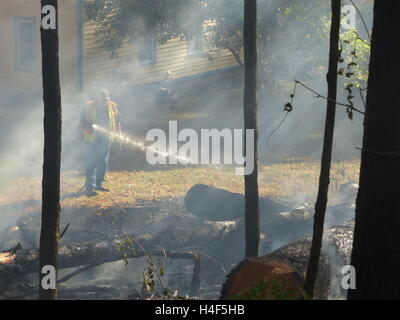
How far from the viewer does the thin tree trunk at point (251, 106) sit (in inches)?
432

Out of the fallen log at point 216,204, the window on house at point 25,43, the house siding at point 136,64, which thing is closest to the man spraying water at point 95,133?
the fallen log at point 216,204

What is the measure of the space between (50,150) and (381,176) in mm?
3916

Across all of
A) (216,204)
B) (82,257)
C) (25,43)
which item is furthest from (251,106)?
(25,43)

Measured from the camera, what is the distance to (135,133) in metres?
21.4

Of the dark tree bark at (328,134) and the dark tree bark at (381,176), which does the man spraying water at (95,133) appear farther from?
the dark tree bark at (381,176)

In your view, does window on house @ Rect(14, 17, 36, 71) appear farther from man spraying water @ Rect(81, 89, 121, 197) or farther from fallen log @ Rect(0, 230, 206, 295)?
fallen log @ Rect(0, 230, 206, 295)

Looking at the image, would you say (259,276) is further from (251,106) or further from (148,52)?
(148,52)

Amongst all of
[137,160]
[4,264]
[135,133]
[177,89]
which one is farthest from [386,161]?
[177,89]

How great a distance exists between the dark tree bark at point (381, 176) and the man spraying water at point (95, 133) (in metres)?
9.52

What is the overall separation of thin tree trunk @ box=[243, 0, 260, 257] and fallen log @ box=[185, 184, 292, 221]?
2044mm

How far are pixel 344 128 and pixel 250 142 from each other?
44.1 ft

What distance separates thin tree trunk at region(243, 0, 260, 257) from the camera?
10969 millimetres

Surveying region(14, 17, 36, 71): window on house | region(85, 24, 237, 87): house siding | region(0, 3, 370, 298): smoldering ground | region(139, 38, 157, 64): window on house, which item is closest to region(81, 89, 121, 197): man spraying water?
region(0, 3, 370, 298): smoldering ground

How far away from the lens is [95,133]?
15.6 metres
